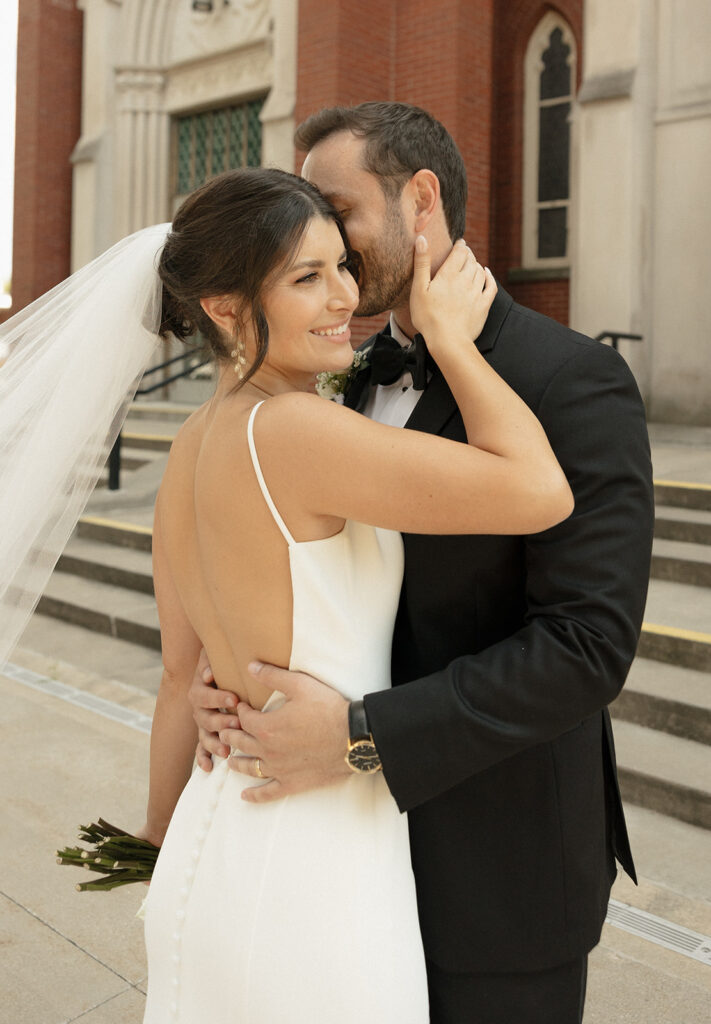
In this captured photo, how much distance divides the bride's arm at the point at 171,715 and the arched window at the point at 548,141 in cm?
1045

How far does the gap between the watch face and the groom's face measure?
2.60 feet

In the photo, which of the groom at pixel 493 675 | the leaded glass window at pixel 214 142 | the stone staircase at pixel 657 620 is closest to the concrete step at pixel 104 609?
the stone staircase at pixel 657 620

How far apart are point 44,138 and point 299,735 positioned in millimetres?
15337

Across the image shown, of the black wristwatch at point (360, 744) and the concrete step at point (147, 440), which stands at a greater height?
the concrete step at point (147, 440)

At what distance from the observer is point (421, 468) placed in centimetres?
146

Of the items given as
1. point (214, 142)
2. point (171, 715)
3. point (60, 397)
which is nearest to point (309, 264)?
point (60, 397)

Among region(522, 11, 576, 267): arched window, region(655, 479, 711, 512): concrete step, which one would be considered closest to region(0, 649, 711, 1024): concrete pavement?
region(655, 479, 711, 512): concrete step

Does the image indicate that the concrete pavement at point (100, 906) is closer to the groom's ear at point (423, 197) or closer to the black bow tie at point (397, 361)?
the black bow tie at point (397, 361)

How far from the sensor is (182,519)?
68.3 inches

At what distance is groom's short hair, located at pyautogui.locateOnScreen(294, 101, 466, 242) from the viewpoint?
177 cm

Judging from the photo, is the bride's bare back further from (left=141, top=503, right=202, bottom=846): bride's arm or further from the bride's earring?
(left=141, top=503, right=202, bottom=846): bride's arm

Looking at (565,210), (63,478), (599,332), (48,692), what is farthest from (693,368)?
(63,478)

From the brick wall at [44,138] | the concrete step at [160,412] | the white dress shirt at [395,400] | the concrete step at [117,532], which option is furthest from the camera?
the brick wall at [44,138]

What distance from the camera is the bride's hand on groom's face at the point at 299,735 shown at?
1.54 m
